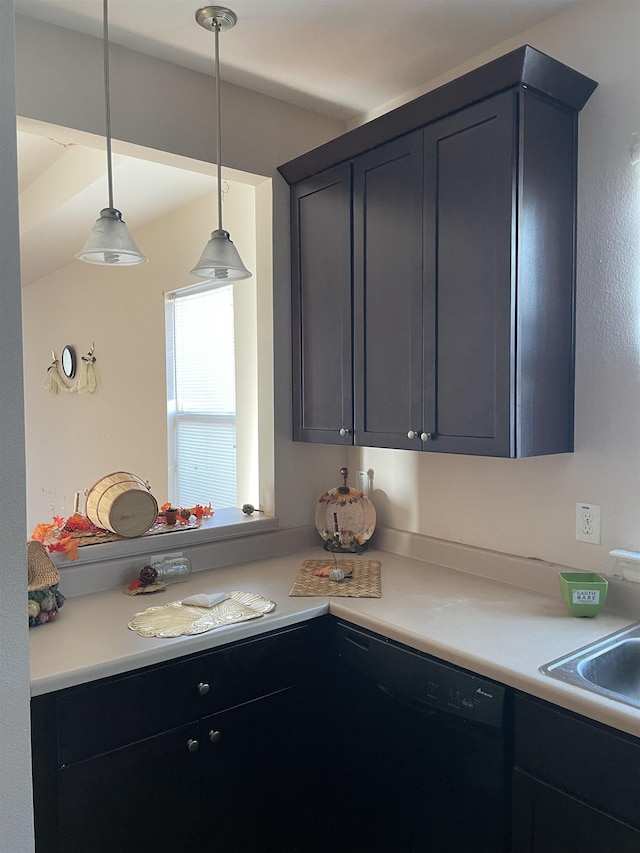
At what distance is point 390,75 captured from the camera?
7.23 ft

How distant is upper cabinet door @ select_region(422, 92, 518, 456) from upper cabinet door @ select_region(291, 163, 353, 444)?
370 millimetres

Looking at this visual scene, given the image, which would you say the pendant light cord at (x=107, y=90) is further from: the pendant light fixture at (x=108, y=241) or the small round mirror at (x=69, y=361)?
the small round mirror at (x=69, y=361)

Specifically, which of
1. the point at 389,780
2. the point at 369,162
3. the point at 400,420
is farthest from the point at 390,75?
the point at 389,780

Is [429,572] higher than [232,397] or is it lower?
lower

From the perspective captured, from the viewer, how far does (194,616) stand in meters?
1.74

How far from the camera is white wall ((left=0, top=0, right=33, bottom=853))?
1.11 meters

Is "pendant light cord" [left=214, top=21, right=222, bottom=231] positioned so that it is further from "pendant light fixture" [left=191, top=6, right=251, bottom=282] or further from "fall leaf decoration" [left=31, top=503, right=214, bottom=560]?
"fall leaf decoration" [left=31, top=503, right=214, bottom=560]

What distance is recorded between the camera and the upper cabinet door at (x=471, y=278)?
5.51 feet

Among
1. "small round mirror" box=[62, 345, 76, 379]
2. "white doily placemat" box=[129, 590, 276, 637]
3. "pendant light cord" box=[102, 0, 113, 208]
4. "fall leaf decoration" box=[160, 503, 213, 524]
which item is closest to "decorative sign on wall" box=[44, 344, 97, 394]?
"small round mirror" box=[62, 345, 76, 379]

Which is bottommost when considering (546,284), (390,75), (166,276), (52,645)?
(52,645)

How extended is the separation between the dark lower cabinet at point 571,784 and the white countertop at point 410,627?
0.14 ft

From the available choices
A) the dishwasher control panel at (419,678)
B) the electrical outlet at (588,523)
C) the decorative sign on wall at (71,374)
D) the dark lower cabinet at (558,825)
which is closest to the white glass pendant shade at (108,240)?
the dishwasher control panel at (419,678)

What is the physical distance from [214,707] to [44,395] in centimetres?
444

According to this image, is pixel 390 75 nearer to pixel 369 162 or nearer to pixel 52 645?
pixel 369 162
